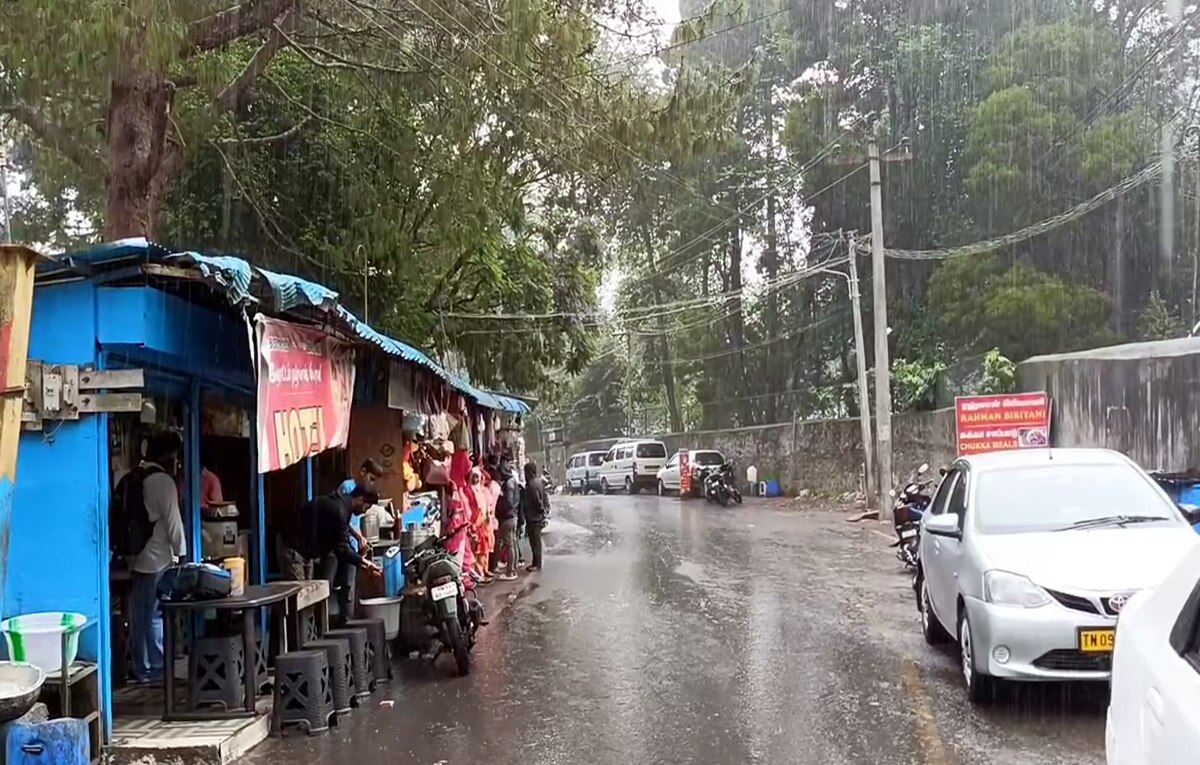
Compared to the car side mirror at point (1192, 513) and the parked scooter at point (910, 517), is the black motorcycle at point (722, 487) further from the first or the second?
the car side mirror at point (1192, 513)

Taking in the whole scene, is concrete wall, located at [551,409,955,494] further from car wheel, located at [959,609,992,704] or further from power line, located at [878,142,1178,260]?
car wheel, located at [959,609,992,704]

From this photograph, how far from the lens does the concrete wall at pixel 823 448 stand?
27.0 meters

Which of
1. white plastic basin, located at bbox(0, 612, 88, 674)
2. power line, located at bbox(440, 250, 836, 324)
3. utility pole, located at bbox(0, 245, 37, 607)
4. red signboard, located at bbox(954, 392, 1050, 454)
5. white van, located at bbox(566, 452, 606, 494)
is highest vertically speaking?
power line, located at bbox(440, 250, 836, 324)

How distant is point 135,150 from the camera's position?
391 inches

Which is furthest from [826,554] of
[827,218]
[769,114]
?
[769,114]

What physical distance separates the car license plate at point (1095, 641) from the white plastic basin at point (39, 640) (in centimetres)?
568

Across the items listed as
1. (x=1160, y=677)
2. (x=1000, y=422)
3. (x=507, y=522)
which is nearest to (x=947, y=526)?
(x=1160, y=677)

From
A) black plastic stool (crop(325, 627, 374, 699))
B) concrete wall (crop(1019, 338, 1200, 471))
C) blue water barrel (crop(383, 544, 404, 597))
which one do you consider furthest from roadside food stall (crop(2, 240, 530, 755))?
concrete wall (crop(1019, 338, 1200, 471))

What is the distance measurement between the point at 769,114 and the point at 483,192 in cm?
2966

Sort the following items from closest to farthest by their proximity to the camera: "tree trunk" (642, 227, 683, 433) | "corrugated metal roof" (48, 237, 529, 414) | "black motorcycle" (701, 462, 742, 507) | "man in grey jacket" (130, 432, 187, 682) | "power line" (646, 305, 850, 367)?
"corrugated metal roof" (48, 237, 529, 414) < "man in grey jacket" (130, 432, 187, 682) < "black motorcycle" (701, 462, 742, 507) < "power line" (646, 305, 850, 367) < "tree trunk" (642, 227, 683, 433)

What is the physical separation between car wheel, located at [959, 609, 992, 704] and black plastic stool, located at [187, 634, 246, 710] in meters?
4.68

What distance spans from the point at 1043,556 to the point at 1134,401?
458 inches

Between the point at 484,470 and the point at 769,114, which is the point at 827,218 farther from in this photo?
the point at 484,470

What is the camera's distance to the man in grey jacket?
322 inches
